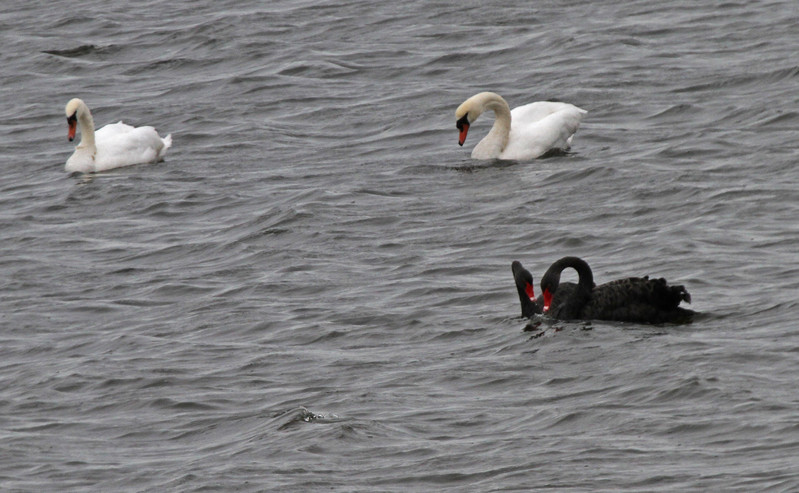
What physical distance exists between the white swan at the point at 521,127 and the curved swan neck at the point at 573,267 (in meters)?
5.47

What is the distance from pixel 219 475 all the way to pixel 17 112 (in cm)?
1406

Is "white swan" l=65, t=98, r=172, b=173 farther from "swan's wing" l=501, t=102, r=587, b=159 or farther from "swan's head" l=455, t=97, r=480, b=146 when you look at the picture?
"swan's wing" l=501, t=102, r=587, b=159

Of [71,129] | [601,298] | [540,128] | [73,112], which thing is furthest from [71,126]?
[601,298]

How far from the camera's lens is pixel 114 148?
1909 centimetres

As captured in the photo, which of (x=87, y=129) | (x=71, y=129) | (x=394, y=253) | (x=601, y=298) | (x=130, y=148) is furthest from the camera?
(x=71, y=129)

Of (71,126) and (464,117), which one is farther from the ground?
(71,126)

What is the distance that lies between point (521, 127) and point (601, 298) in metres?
6.45

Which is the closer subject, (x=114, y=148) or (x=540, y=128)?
(x=540, y=128)

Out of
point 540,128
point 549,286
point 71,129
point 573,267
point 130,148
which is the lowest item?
point 549,286

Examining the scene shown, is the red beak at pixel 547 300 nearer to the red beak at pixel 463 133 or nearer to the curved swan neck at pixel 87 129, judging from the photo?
the red beak at pixel 463 133

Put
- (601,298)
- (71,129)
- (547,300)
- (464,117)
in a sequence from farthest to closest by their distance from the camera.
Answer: (71,129) → (464,117) → (547,300) → (601,298)

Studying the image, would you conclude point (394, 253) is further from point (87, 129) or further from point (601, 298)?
point (87, 129)

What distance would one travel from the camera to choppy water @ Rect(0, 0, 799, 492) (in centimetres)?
943

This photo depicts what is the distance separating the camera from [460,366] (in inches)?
429
